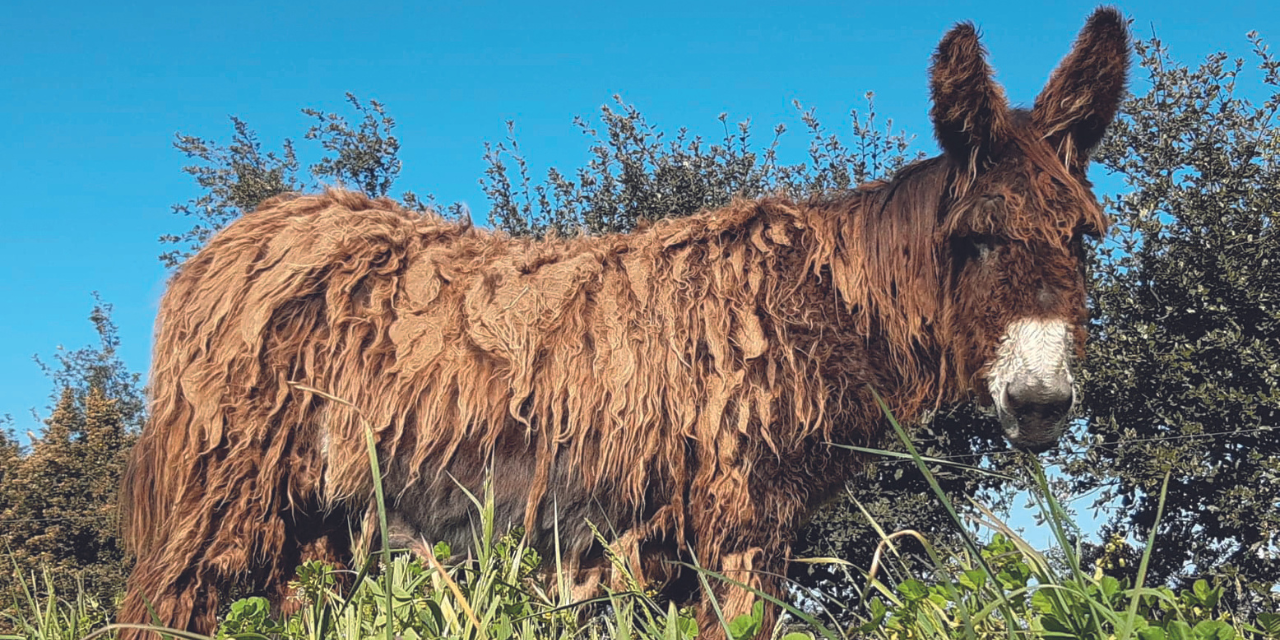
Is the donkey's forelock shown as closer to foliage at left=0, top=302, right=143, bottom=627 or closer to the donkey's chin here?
the donkey's chin

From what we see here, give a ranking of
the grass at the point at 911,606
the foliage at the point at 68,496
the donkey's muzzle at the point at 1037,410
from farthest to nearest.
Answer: the foliage at the point at 68,496, the donkey's muzzle at the point at 1037,410, the grass at the point at 911,606

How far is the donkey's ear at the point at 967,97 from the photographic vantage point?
2.83 metres

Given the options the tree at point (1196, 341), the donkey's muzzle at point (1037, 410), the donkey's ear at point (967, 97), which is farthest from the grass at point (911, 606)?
the tree at point (1196, 341)

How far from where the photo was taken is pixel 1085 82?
301 cm

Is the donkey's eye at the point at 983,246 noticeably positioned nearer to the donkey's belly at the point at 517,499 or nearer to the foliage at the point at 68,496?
Answer: the donkey's belly at the point at 517,499

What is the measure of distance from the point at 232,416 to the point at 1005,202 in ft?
8.59

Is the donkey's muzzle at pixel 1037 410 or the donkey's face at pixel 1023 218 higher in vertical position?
the donkey's face at pixel 1023 218

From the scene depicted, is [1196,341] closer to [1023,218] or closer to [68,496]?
[1023,218]

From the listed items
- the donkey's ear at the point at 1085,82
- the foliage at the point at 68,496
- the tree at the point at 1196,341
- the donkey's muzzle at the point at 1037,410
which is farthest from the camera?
the foliage at the point at 68,496

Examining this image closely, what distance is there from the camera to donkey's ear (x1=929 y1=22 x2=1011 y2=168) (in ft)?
9.28

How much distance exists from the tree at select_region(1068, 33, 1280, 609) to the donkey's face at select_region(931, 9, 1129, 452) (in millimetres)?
2383

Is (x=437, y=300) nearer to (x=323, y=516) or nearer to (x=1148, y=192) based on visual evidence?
(x=323, y=516)

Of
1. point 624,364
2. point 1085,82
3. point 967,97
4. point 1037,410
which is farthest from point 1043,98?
point 624,364

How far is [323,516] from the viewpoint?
10.8 ft
